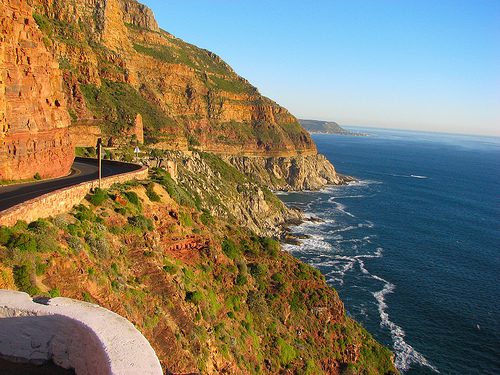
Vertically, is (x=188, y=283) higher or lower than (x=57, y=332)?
lower

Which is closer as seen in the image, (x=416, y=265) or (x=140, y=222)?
(x=140, y=222)

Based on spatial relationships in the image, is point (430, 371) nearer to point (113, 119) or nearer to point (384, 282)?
point (384, 282)

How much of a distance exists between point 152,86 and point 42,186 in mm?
78220

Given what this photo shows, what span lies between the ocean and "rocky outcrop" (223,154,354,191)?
7.29m

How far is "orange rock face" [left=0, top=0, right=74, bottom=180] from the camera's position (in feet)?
67.3

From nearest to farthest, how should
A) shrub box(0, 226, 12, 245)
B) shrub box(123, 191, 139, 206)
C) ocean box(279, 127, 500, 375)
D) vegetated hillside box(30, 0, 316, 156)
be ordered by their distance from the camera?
shrub box(0, 226, 12, 245) < shrub box(123, 191, 139, 206) < ocean box(279, 127, 500, 375) < vegetated hillside box(30, 0, 316, 156)

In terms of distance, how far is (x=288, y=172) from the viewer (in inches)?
5030

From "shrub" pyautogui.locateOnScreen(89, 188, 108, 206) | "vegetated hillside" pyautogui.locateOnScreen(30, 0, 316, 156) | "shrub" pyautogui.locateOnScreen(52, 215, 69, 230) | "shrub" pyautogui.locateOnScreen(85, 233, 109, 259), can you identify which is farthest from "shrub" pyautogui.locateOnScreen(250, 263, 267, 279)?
"vegetated hillside" pyautogui.locateOnScreen(30, 0, 316, 156)

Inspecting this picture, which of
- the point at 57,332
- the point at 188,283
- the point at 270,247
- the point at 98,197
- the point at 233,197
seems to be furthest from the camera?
the point at 233,197

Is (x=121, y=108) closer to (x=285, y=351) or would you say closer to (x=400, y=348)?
(x=285, y=351)

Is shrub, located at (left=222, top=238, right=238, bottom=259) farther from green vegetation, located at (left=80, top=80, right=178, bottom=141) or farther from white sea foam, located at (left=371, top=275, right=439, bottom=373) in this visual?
green vegetation, located at (left=80, top=80, right=178, bottom=141)

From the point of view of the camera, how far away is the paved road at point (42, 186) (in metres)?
18.9

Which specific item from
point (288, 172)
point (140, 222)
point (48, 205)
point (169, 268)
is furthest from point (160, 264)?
point (288, 172)

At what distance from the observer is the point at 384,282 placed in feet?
174
